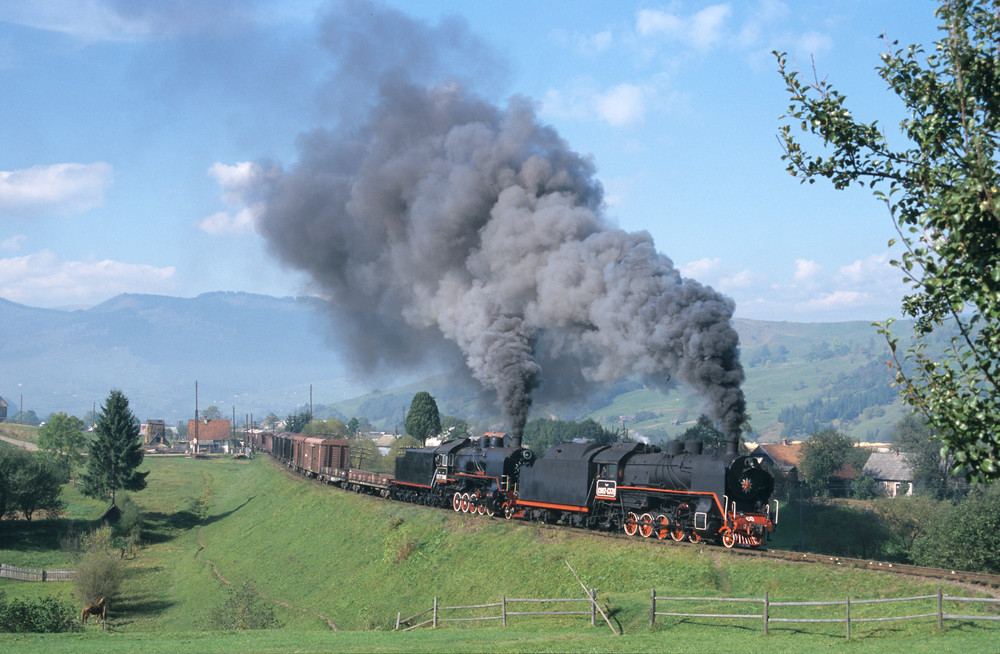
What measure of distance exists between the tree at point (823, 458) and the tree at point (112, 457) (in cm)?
6070

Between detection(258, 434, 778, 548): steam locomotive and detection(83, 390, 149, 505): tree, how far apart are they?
30.8 m

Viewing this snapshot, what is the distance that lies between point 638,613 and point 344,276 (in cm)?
4941

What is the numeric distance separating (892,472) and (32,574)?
79140 mm

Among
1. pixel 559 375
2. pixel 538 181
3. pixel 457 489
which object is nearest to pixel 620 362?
pixel 457 489

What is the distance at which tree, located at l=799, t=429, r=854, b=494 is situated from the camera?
76250 millimetres

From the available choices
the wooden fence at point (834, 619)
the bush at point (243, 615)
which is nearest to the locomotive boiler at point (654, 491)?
the wooden fence at point (834, 619)

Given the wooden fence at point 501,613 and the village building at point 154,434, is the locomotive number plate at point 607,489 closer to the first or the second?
the wooden fence at point 501,613

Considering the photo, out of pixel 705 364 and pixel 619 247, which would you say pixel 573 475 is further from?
pixel 619 247

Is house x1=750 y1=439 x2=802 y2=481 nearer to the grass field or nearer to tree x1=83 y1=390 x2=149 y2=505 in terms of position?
the grass field

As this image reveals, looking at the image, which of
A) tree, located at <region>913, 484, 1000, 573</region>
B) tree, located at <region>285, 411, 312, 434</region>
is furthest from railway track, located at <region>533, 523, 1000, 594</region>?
tree, located at <region>285, 411, 312, 434</region>

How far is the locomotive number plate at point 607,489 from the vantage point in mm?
28147

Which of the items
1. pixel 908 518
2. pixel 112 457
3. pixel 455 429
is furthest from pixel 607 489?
pixel 455 429

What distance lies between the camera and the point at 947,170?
931 cm

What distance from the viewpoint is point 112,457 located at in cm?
5916
